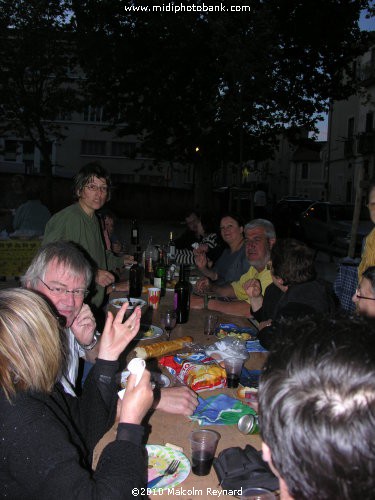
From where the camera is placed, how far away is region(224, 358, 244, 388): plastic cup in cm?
231

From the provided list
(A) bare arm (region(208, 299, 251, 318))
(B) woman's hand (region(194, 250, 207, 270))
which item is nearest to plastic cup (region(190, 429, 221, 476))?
(A) bare arm (region(208, 299, 251, 318))

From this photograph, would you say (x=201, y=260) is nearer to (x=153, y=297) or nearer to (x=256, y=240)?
(x=256, y=240)

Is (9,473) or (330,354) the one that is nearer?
(330,354)

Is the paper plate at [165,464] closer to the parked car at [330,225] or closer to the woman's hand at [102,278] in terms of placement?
the woman's hand at [102,278]

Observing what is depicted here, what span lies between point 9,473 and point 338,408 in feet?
3.16

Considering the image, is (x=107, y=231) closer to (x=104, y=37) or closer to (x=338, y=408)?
(x=338, y=408)

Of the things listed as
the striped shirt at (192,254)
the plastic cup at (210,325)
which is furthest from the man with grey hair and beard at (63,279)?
the striped shirt at (192,254)

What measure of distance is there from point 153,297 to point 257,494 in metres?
2.58

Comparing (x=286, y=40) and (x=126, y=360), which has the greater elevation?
(x=286, y=40)

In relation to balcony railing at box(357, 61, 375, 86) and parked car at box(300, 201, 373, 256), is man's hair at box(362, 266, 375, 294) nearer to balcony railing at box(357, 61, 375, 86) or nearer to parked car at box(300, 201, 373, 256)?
parked car at box(300, 201, 373, 256)

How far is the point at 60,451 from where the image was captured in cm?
129

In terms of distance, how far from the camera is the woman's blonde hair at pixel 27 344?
1410mm

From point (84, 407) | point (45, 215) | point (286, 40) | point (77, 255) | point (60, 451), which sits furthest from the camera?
point (286, 40)

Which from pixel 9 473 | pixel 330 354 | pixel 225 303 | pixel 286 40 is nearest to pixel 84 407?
pixel 9 473
